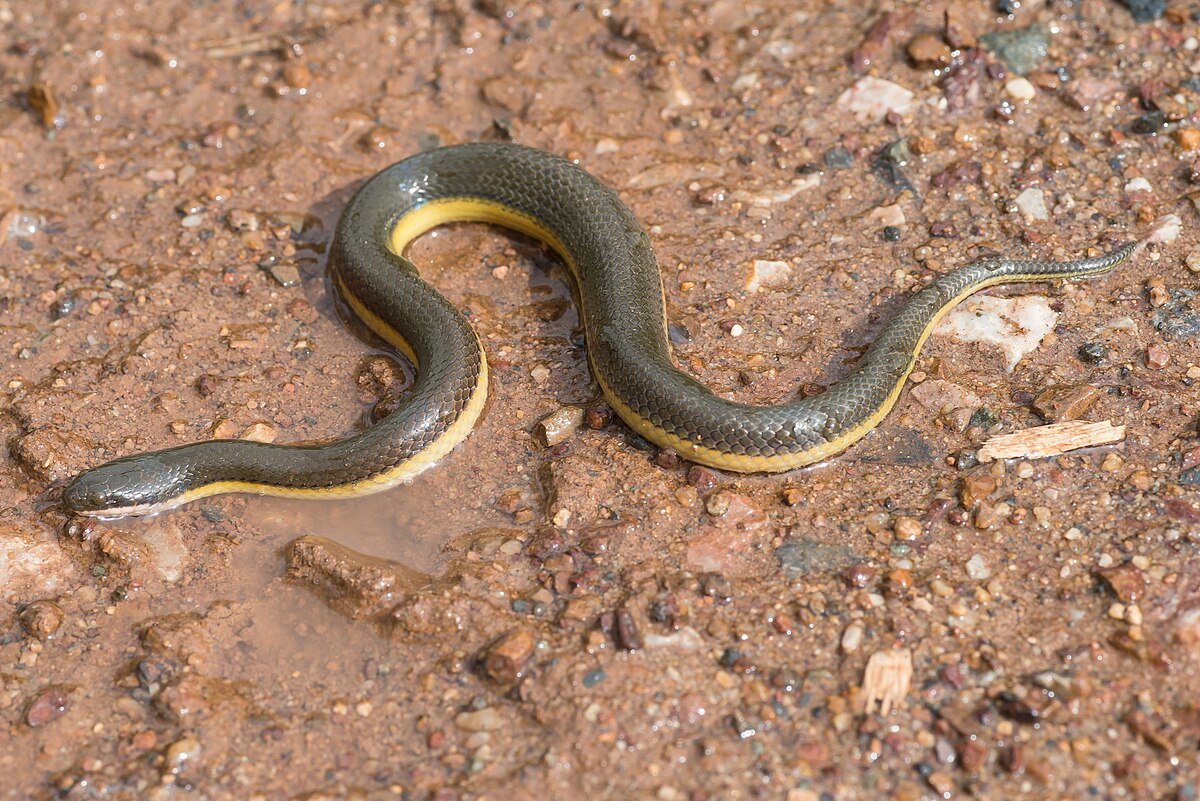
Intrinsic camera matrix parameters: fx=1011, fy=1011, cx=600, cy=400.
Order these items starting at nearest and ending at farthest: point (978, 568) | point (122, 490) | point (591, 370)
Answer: point (978, 568) < point (122, 490) < point (591, 370)

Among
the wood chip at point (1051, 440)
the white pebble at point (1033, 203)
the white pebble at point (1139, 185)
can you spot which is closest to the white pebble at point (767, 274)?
the white pebble at point (1033, 203)

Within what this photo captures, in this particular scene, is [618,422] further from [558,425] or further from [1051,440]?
[1051,440]

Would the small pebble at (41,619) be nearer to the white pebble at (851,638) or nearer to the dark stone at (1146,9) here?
the white pebble at (851,638)

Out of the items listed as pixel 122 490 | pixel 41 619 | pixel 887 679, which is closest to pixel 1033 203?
pixel 887 679

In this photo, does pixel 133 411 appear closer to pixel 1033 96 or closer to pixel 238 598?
pixel 238 598

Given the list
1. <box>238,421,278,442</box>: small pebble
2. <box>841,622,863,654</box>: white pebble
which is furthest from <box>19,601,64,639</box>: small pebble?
<box>841,622,863,654</box>: white pebble
